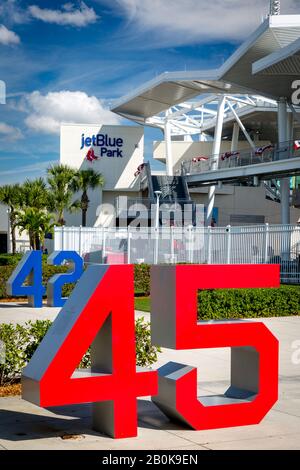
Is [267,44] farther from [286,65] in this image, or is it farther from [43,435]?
[43,435]

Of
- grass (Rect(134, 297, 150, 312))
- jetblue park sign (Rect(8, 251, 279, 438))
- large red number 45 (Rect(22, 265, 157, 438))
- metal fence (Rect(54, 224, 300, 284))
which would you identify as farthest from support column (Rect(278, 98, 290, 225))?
large red number 45 (Rect(22, 265, 157, 438))

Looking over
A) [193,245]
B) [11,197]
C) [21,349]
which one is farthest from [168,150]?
[21,349]

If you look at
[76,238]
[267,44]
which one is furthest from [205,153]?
[76,238]

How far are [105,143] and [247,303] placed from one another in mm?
44401

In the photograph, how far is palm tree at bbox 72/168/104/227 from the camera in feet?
184

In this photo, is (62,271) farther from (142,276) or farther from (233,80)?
(233,80)

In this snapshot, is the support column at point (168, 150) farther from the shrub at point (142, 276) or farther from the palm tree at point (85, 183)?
the shrub at point (142, 276)

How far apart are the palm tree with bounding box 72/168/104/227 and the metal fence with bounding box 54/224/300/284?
17167 millimetres

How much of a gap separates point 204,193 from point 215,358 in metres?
54.6

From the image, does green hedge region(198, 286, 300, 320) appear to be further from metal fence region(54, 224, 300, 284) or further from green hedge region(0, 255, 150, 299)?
metal fence region(54, 224, 300, 284)

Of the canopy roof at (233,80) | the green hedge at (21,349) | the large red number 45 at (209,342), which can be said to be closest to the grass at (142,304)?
the green hedge at (21,349)

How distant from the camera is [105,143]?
207ft

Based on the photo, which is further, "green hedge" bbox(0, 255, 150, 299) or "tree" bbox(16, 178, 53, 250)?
"tree" bbox(16, 178, 53, 250)

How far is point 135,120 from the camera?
226 ft
